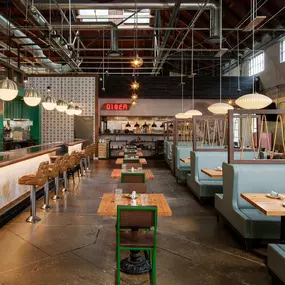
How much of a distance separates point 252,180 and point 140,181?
1952 mm

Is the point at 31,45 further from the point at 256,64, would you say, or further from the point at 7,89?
the point at 256,64

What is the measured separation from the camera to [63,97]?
601 inches

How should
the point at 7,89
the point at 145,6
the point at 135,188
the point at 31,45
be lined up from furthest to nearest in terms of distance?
the point at 31,45 → the point at 145,6 → the point at 7,89 → the point at 135,188

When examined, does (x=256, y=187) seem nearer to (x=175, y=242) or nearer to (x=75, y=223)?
(x=175, y=242)

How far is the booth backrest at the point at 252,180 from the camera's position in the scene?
4660mm

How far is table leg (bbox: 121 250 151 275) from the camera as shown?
135 inches

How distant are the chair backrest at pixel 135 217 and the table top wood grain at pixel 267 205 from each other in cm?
133

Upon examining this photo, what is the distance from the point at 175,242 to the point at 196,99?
→ 12358mm

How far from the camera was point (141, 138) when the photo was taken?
16469mm

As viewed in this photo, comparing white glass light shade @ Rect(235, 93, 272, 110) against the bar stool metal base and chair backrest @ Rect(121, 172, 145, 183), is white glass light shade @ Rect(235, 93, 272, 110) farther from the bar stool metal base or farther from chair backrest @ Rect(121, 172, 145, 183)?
the bar stool metal base

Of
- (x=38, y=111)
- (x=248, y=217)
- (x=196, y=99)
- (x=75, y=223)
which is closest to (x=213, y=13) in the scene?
(x=248, y=217)

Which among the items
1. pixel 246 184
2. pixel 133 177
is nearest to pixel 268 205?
pixel 246 184

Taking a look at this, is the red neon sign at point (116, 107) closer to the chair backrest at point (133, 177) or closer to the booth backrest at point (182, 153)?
the booth backrest at point (182, 153)

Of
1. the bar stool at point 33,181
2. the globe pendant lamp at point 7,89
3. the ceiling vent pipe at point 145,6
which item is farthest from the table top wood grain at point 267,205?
the ceiling vent pipe at point 145,6
